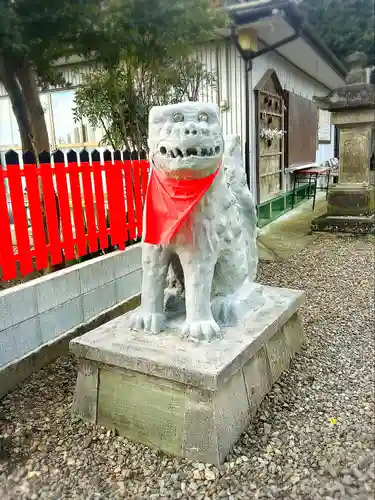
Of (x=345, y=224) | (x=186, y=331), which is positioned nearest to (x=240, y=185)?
(x=186, y=331)

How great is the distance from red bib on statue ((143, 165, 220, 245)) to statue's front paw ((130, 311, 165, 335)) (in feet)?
1.52

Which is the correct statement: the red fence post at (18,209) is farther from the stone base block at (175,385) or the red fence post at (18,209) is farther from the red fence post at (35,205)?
the stone base block at (175,385)

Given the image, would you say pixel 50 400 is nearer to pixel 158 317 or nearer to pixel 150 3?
pixel 158 317

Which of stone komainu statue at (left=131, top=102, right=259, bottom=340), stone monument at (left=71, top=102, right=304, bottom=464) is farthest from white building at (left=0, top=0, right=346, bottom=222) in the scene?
stone monument at (left=71, top=102, right=304, bottom=464)

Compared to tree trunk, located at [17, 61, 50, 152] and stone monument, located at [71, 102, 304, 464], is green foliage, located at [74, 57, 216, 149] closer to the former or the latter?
tree trunk, located at [17, 61, 50, 152]

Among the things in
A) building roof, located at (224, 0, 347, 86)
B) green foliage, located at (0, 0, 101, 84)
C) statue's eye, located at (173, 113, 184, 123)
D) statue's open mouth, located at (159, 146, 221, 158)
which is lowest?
statue's open mouth, located at (159, 146, 221, 158)

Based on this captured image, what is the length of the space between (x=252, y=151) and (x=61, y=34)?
4396 mm

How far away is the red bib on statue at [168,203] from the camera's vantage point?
225 cm

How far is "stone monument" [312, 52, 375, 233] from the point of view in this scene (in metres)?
7.41

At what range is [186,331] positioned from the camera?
2.49 m

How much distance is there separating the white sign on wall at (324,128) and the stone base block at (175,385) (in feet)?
40.7

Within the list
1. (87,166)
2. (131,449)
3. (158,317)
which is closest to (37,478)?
(131,449)

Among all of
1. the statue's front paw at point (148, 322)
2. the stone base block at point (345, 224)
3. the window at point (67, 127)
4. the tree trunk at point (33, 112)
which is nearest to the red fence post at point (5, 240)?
the statue's front paw at point (148, 322)

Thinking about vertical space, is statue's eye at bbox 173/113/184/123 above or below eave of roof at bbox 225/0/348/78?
below
